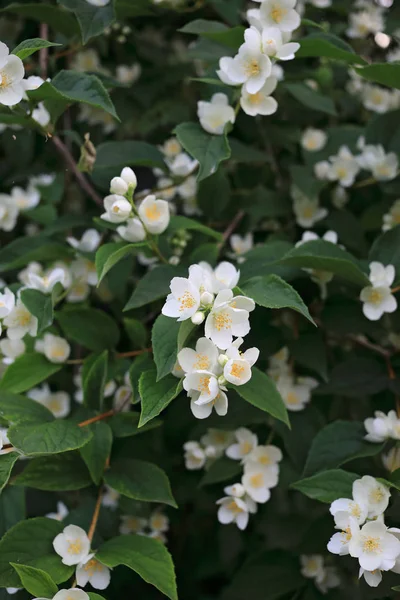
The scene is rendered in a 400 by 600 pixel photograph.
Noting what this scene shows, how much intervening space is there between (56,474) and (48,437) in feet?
0.60

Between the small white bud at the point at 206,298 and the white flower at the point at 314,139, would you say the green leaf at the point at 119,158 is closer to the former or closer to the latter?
the small white bud at the point at 206,298

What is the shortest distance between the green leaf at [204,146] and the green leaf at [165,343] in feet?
0.87

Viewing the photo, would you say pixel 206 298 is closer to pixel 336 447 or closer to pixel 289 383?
pixel 336 447

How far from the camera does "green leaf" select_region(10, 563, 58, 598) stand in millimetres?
919

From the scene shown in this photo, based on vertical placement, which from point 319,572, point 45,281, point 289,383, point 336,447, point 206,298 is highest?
point 206,298

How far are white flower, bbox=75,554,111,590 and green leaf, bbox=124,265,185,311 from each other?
0.40 meters

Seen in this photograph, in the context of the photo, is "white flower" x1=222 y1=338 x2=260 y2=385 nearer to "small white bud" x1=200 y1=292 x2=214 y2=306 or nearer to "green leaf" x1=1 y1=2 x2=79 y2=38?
"small white bud" x1=200 y1=292 x2=214 y2=306

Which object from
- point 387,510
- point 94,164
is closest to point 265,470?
point 387,510

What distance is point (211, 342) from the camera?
96 cm

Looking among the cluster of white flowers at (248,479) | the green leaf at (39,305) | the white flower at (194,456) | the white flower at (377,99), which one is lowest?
the white flower at (194,456)

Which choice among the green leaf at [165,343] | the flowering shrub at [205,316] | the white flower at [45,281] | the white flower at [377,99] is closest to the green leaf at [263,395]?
the flowering shrub at [205,316]

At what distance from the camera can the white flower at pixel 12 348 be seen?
1311mm

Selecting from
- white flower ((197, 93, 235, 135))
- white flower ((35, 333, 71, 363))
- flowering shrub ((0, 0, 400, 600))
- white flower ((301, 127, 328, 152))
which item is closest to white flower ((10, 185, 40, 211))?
flowering shrub ((0, 0, 400, 600))

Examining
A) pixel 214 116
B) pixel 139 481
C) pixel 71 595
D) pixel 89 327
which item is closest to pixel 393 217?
pixel 214 116
